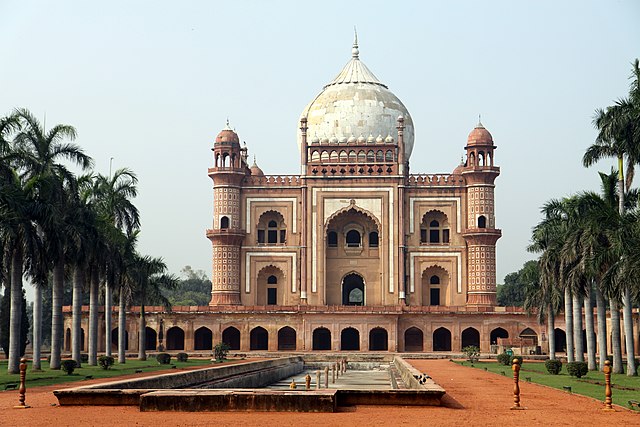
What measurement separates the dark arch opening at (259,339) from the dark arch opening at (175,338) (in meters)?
4.41

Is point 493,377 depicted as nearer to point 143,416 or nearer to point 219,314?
point 143,416

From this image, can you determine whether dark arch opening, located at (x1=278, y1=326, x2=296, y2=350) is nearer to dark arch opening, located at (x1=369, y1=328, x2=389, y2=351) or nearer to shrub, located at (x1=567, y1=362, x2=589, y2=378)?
dark arch opening, located at (x1=369, y1=328, x2=389, y2=351)

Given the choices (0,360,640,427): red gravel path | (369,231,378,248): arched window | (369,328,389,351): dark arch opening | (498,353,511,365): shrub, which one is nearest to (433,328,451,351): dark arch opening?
(369,328,389,351): dark arch opening

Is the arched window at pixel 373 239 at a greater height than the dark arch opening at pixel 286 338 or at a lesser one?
greater

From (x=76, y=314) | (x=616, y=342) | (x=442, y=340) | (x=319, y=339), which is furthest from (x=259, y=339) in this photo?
(x=616, y=342)

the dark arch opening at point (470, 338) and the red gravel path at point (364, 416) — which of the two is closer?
the red gravel path at point (364, 416)

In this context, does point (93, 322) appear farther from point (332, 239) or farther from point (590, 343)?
point (332, 239)

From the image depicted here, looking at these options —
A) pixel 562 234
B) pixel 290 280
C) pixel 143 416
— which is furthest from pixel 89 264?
pixel 290 280

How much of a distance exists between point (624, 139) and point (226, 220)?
3445 cm

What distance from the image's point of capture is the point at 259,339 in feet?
195

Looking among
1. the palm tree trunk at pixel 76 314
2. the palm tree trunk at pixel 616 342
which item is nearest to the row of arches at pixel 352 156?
the palm tree trunk at pixel 76 314

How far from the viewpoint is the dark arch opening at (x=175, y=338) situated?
58.4 meters

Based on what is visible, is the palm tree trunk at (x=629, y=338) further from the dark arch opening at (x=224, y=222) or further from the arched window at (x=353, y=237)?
the dark arch opening at (x=224, y=222)

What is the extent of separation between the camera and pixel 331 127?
63.7m
